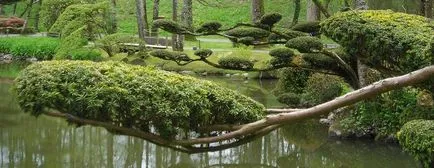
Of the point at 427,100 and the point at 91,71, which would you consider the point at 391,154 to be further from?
the point at 91,71

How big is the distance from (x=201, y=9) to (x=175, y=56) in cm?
2577

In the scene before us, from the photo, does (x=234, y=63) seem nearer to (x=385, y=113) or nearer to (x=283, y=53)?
(x=283, y=53)

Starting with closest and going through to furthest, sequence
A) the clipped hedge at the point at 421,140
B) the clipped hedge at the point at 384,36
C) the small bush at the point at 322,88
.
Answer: the clipped hedge at the point at 421,140
the clipped hedge at the point at 384,36
the small bush at the point at 322,88

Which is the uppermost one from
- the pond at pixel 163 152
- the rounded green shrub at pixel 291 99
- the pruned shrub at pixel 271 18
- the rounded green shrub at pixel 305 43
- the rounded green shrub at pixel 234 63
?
the pruned shrub at pixel 271 18

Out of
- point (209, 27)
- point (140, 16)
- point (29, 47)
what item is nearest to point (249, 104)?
point (209, 27)

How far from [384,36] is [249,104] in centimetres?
447

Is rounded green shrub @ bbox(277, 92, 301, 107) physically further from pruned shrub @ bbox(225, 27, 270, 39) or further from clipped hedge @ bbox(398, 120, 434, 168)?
clipped hedge @ bbox(398, 120, 434, 168)

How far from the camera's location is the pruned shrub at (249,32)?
14.0 m

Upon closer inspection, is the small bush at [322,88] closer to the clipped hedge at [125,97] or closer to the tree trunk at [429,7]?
the tree trunk at [429,7]

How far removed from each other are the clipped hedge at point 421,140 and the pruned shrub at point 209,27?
7.13 meters

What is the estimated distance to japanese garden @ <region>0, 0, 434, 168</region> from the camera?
21.9 ft

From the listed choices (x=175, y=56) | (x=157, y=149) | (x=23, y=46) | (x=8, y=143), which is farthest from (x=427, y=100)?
(x=23, y=46)

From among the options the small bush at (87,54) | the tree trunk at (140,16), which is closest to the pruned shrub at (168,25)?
the small bush at (87,54)

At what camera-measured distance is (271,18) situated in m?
13.8
